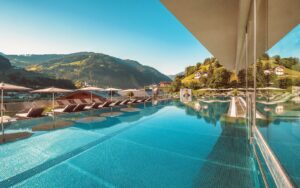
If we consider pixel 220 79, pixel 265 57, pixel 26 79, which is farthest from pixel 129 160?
pixel 26 79

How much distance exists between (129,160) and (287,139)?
2.43 meters

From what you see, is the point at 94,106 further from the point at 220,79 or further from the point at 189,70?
the point at 189,70

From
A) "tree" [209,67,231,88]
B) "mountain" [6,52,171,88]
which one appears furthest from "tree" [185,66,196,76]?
"mountain" [6,52,171,88]

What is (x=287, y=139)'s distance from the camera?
6.47 ft

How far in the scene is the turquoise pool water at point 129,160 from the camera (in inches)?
99.0

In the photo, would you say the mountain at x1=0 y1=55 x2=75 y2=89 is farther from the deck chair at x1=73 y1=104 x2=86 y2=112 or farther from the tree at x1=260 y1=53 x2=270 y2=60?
the tree at x1=260 y1=53 x2=270 y2=60

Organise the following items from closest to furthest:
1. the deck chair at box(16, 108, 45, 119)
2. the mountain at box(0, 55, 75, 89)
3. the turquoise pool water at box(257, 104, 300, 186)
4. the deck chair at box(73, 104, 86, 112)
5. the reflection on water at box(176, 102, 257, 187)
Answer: the turquoise pool water at box(257, 104, 300, 186) < the reflection on water at box(176, 102, 257, 187) < the deck chair at box(16, 108, 45, 119) < the deck chair at box(73, 104, 86, 112) < the mountain at box(0, 55, 75, 89)

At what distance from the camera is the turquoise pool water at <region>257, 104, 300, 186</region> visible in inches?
61.5

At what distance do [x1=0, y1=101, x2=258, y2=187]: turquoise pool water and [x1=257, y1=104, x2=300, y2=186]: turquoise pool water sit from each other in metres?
0.70

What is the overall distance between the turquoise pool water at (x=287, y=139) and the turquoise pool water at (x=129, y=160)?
0.70m

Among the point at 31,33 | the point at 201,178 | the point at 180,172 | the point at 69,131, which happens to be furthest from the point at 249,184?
the point at 31,33

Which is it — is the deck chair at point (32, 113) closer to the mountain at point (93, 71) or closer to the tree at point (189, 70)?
the tree at point (189, 70)

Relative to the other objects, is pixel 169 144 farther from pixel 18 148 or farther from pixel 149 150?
pixel 18 148

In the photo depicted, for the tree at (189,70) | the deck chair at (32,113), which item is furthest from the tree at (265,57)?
the tree at (189,70)
